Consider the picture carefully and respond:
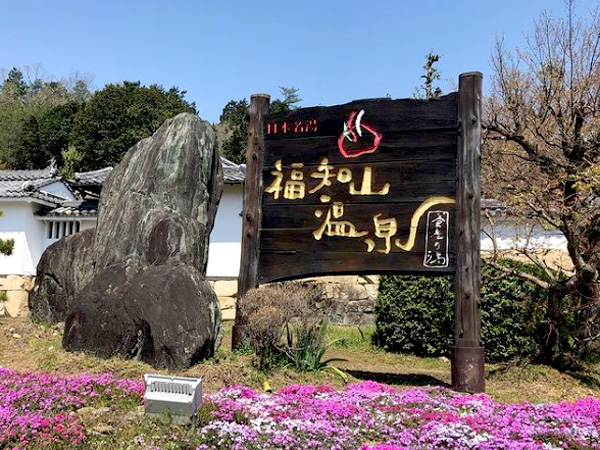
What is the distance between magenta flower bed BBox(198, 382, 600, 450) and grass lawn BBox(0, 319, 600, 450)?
0.01 m

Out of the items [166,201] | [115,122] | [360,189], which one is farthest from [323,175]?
[115,122]

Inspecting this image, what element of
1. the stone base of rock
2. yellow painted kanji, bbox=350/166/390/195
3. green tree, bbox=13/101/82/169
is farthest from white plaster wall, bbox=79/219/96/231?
green tree, bbox=13/101/82/169

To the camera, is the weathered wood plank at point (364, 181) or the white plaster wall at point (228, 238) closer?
the weathered wood plank at point (364, 181)

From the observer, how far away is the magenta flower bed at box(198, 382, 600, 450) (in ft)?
15.2

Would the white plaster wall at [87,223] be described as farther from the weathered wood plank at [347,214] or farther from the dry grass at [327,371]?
the weathered wood plank at [347,214]

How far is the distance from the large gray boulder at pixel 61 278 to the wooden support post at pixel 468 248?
6296 mm

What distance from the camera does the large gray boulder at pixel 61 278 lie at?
10.0 metres

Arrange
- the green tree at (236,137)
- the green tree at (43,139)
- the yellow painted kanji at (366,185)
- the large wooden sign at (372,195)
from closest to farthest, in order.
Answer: the large wooden sign at (372,195)
the yellow painted kanji at (366,185)
the green tree at (236,137)
the green tree at (43,139)

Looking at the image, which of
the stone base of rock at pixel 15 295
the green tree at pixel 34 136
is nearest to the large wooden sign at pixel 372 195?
the stone base of rock at pixel 15 295

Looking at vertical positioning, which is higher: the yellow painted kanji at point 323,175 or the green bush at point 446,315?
the yellow painted kanji at point 323,175

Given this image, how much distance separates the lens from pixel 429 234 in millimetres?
7219

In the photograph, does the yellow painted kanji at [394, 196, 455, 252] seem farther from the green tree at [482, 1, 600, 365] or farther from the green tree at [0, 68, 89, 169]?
the green tree at [0, 68, 89, 169]

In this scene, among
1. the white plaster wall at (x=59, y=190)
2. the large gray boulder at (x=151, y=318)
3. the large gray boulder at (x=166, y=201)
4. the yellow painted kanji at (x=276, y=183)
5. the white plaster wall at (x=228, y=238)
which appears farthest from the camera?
the white plaster wall at (x=59, y=190)

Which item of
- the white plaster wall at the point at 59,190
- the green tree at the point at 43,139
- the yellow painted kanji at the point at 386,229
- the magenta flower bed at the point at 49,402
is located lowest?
the magenta flower bed at the point at 49,402
